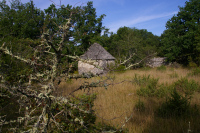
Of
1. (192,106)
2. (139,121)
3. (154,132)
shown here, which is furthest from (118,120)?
(192,106)

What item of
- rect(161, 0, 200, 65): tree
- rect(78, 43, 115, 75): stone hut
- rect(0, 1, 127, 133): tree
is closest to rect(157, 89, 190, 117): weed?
rect(78, 43, 115, 75): stone hut

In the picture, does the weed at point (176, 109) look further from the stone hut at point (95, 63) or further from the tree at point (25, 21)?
the tree at point (25, 21)

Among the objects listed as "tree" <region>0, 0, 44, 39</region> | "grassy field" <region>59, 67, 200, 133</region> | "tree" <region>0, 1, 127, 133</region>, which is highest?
"tree" <region>0, 0, 44, 39</region>

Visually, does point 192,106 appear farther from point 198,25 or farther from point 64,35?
point 198,25

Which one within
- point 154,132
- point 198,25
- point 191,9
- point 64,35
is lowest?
point 154,132

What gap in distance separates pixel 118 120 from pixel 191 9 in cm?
2585

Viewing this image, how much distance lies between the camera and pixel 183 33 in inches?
947

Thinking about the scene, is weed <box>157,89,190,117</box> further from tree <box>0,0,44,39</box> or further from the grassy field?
tree <box>0,0,44,39</box>

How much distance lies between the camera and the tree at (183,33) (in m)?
22.0

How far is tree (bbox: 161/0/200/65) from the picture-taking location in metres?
22.0

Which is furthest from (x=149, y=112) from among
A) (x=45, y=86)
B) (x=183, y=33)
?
(x=183, y=33)

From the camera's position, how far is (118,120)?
422 centimetres

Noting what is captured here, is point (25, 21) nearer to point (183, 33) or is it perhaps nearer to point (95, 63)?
point (95, 63)

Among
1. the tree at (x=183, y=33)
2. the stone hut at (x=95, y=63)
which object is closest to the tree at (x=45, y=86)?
the stone hut at (x=95, y=63)
